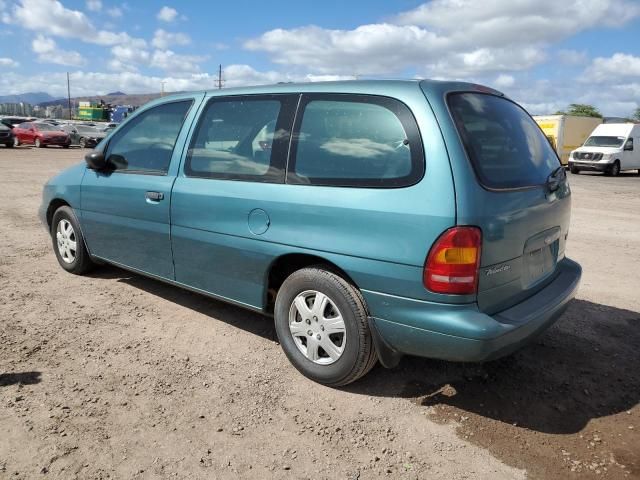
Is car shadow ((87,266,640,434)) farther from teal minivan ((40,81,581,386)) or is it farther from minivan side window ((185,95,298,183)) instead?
minivan side window ((185,95,298,183))

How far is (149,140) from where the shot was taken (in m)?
4.27

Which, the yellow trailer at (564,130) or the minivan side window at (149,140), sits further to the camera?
the yellow trailer at (564,130)

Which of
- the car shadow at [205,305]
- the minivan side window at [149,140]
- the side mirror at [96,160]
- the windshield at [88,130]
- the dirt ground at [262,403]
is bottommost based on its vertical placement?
the dirt ground at [262,403]

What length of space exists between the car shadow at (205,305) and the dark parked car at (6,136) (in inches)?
1093

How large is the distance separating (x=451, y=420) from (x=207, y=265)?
192 centimetres

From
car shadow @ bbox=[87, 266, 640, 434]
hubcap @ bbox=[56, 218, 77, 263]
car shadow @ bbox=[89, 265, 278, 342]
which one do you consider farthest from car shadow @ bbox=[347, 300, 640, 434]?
hubcap @ bbox=[56, 218, 77, 263]

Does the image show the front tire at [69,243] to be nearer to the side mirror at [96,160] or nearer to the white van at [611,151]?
the side mirror at [96,160]

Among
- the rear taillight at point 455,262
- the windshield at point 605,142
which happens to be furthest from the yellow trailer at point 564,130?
the rear taillight at point 455,262

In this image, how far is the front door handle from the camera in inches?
156

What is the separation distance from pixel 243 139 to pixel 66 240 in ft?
8.66

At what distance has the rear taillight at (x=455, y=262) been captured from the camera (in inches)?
104

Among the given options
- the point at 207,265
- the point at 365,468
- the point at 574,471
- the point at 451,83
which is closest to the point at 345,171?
the point at 451,83

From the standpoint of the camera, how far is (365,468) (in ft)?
8.30

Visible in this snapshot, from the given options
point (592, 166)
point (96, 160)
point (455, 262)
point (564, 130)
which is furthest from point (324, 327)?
point (564, 130)
